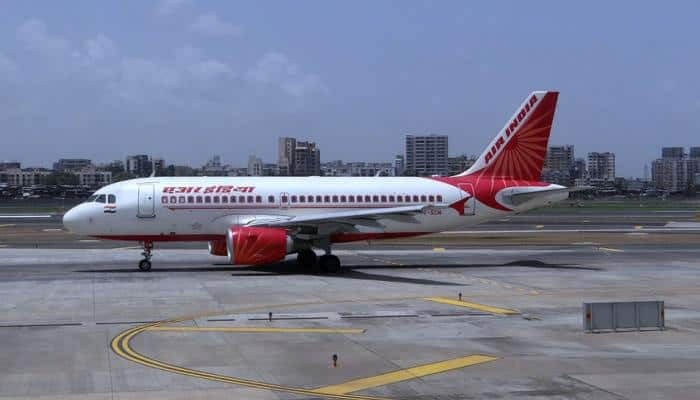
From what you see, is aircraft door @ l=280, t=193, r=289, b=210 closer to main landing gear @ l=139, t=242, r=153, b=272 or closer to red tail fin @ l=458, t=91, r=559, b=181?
main landing gear @ l=139, t=242, r=153, b=272

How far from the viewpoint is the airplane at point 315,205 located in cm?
3706

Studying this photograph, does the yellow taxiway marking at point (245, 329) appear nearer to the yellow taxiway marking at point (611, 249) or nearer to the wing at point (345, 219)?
the wing at point (345, 219)

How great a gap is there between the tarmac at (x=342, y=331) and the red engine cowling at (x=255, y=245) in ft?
3.13

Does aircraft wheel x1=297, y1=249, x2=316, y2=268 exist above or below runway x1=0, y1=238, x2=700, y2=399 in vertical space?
above

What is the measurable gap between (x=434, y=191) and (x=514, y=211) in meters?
4.38

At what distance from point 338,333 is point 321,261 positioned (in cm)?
1623

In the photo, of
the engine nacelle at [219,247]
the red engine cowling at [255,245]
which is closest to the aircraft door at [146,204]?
the engine nacelle at [219,247]

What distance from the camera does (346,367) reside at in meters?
17.4

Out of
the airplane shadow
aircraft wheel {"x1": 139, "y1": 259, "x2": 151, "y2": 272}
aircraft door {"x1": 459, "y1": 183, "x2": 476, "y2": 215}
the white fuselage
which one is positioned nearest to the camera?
the airplane shadow

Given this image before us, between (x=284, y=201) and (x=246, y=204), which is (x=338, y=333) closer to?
(x=246, y=204)

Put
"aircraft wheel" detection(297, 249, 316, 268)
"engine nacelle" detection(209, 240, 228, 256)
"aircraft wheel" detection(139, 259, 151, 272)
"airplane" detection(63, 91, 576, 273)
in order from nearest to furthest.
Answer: "airplane" detection(63, 91, 576, 273) → "aircraft wheel" detection(139, 259, 151, 272) → "aircraft wheel" detection(297, 249, 316, 268) → "engine nacelle" detection(209, 240, 228, 256)

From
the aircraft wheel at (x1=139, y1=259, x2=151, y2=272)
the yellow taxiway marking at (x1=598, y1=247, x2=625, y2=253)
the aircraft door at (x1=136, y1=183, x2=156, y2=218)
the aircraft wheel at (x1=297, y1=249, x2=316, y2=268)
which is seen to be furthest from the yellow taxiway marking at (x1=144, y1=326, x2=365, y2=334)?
the yellow taxiway marking at (x1=598, y1=247, x2=625, y2=253)

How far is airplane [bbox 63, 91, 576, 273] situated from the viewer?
3706 centimetres

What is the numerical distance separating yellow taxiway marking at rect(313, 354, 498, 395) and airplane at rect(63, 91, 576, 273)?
58.3 ft
